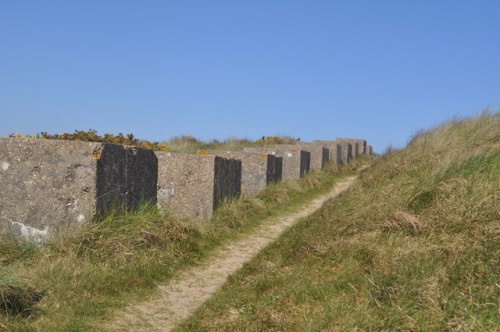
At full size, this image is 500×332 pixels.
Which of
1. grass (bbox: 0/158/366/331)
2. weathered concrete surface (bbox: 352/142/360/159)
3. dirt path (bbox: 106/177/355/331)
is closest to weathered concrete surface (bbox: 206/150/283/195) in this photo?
dirt path (bbox: 106/177/355/331)

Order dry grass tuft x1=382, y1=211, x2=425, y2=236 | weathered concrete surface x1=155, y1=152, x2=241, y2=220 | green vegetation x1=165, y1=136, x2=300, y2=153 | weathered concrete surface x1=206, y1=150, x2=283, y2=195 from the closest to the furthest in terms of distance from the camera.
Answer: dry grass tuft x1=382, y1=211, x2=425, y2=236 → weathered concrete surface x1=155, y1=152, x2=241, y2=220 → weathered concrete surface x1=206, y1=150, x2=283, y2=195 → green vegetation x1=165, y1=136, x2=300, y2=153

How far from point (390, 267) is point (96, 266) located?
A: 3066mm

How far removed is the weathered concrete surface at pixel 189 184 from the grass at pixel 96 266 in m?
0.57

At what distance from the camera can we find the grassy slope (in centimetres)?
411

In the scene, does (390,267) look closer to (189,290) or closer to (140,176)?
(189,290)

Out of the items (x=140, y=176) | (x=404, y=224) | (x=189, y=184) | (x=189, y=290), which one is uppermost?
(x=140, y=176)

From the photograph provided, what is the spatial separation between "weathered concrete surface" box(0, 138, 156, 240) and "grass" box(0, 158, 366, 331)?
0.27 meters

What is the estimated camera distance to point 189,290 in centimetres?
603

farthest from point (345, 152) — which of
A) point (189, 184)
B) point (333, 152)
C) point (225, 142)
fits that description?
point (189, 184)

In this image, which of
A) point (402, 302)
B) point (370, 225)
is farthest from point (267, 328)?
point (370, 225)

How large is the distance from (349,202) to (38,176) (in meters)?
4.53

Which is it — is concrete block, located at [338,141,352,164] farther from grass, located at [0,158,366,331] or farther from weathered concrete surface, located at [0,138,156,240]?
weathered concrete surface, located at [0,138,156,240]

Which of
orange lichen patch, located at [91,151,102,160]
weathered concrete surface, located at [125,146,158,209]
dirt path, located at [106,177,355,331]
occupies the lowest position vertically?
dirt path, located at [106,177,355,331]

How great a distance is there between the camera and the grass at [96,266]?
485 cm
